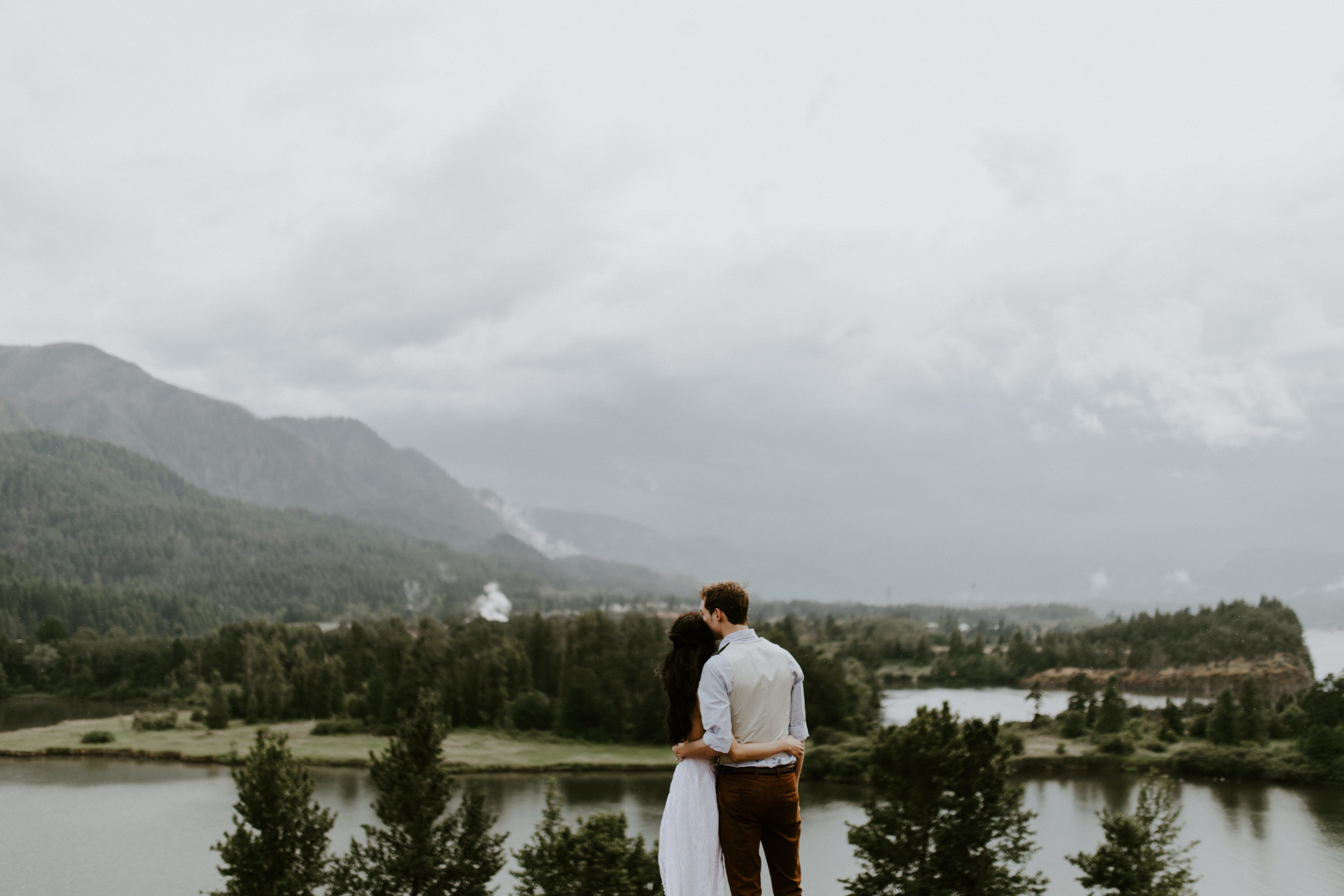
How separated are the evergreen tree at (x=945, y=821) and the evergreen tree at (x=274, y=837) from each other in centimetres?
2160

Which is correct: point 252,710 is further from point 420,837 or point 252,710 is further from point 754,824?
point 754,824

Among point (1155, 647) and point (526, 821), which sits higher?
point (1155, 647)

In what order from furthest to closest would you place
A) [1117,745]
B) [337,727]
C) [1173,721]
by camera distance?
[337,727] < [1173,721] < [1117,745]

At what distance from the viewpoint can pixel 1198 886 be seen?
55188 mm

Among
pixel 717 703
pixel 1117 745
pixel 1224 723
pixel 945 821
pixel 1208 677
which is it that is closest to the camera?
pixel 717 703

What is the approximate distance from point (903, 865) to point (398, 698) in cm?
8412

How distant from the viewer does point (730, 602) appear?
8547mm

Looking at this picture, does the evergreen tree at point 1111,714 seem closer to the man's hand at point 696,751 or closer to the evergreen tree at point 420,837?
the evergreen tree at point 420,837

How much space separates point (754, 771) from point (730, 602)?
155cm

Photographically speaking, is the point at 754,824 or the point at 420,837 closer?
the point at 754,824

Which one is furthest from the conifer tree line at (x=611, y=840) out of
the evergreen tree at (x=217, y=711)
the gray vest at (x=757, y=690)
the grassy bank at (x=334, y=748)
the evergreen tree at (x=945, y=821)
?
the evergreen tree at (x=217, y=711)

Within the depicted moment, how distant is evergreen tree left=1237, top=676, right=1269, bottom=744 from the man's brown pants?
108 metres

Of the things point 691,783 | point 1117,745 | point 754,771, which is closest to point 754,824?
point 754,771

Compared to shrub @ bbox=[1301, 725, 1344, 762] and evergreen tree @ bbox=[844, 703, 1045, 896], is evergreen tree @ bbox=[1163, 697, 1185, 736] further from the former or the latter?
evergreen tree @ bbox=[844, 703, 1045, 896]
